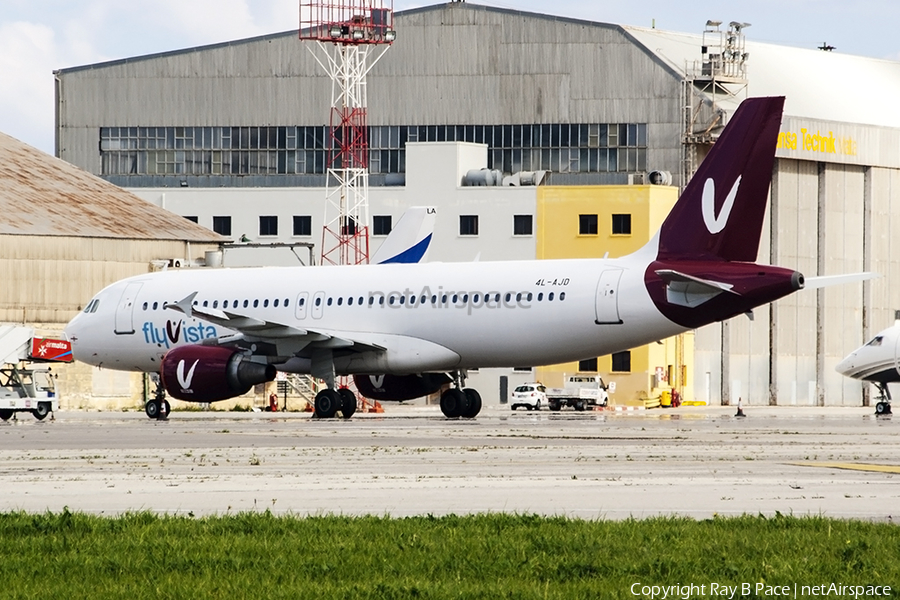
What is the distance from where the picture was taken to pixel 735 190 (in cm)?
3497

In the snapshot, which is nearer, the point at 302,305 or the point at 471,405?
the point at 302,305

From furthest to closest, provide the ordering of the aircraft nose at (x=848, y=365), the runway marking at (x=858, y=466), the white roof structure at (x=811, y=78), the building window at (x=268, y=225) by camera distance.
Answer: the white roof structure at (x=811, y=78)
the building window at (x=268, y=225)
the aircraft nose at (x=848, y=365)
the runway marking at (x=858, y=466)

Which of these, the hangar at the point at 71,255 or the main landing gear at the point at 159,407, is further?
the hangar at the point at 71,255

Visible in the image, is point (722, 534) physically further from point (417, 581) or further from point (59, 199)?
point (59, 199)

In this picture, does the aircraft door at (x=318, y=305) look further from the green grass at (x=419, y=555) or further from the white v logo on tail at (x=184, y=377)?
the green grass at (x=419, y=555)

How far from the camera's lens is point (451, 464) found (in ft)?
73.4

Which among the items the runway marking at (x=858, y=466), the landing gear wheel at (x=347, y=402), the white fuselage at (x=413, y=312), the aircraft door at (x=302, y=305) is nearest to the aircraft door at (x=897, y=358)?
the white fuselage at (x=413, y=312)

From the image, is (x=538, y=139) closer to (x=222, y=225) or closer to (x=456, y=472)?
(x=222, y=225)

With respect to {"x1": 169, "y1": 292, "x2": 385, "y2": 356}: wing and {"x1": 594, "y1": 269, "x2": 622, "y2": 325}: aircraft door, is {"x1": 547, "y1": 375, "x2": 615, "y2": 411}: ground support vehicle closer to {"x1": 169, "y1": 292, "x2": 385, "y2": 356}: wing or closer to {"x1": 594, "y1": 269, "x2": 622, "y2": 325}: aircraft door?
{"x1": 169, "y1": 292, "x2": 385, "y2": 356}: wing

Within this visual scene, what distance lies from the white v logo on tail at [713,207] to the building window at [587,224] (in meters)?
41.4

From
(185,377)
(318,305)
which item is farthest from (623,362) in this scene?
(185,377)

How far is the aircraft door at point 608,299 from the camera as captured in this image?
36.6 metres

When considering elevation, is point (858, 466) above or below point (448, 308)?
below

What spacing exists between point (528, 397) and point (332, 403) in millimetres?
27564
